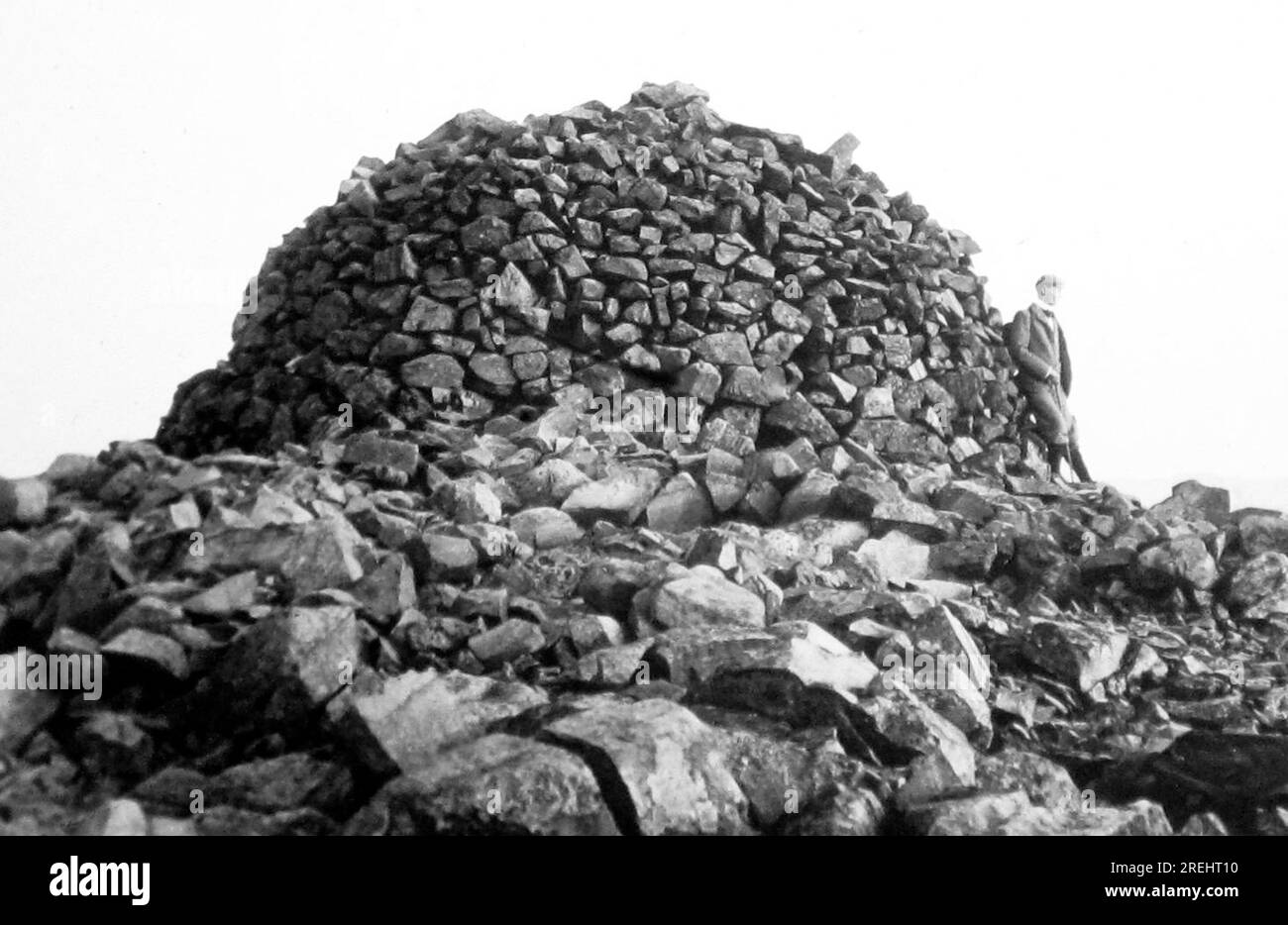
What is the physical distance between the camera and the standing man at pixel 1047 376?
28.0 feet

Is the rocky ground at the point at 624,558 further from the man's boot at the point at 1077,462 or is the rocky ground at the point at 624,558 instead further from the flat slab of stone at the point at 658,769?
the man's boot at the point at 1077,462

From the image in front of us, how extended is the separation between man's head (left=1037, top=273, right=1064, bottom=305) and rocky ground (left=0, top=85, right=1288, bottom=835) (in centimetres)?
60

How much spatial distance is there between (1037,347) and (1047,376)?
0.28 m

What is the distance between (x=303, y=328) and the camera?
7781 millimetres

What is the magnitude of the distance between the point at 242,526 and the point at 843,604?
2.65 metres

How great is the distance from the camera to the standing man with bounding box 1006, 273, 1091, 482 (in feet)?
28.0

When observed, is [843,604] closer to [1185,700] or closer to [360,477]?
[1185,700]

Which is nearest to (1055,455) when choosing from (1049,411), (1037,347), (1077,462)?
(1077,462)

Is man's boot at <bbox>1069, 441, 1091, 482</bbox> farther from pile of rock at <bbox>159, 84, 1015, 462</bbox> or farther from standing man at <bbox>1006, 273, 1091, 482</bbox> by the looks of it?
pile of rock at <bbox>159, 84, 1015, 462</bbox>

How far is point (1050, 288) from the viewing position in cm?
805

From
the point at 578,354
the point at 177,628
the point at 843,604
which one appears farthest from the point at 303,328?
the point at 843,604

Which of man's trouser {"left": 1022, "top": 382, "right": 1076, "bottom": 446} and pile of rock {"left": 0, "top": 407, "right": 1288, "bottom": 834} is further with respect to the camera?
man's trouser {"left": 1022, "top": 382, "right": 1076, "bottom": 446}

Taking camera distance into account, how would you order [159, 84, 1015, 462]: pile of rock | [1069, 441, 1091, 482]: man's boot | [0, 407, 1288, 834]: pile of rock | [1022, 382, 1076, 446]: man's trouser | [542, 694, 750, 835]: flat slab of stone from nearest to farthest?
[542, 694, 750, 835]: flat slab of stone
[0, 407, 1288, 834]: pile of rock
[159, 84, 1015, 462]: pile of rock
[1022, 382, 1076, 446]: man's trouser
[1069, 441, 1091, 482]: man's boot

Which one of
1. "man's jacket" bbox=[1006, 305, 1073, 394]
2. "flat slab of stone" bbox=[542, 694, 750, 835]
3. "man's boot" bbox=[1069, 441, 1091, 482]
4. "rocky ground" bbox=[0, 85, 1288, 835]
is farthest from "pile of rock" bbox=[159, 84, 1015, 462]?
"flat slab of stone" bbox=[542, 694, 750, 835]
